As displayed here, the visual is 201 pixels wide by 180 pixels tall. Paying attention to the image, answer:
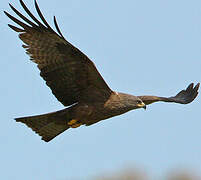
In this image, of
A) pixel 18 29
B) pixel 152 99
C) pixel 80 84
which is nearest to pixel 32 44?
pixel 18 29

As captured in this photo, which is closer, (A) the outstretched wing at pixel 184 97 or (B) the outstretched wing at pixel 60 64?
(B) the outstretched wing at pixel 60 64

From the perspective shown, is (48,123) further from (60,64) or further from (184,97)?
(184,97)

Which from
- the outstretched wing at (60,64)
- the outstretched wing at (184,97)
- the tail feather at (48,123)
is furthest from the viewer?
the outstretched wing at (184,97)

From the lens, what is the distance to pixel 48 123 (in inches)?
428

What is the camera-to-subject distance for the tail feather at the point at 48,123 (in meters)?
10.7

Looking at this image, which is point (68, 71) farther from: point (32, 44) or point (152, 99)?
point (152, 99)

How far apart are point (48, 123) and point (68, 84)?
718mm

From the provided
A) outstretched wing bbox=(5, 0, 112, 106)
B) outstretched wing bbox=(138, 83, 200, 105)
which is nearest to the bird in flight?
outstretched wing bbox=(5, 0, 112, 106)

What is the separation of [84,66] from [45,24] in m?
0.89

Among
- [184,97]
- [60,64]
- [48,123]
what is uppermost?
[60,64]

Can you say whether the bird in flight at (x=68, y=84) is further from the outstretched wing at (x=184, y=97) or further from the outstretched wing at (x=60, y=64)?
the outstretched wing at (x=184, y=97)

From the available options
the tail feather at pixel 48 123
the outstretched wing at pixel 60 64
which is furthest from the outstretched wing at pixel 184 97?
the tail feather at pixel 48 123

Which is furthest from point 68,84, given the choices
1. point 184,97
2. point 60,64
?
point 184,97

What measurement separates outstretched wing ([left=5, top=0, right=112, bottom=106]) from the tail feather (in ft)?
0.93
